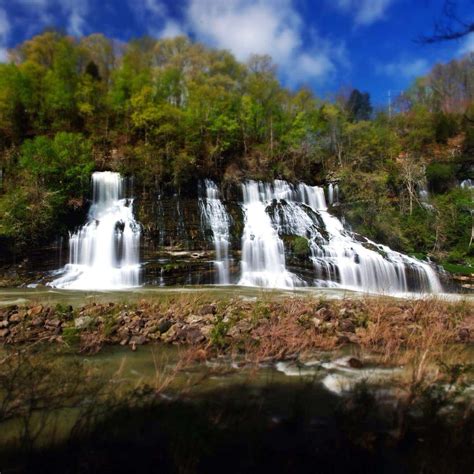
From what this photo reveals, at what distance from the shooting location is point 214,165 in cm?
2541

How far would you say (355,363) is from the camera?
5.19 m

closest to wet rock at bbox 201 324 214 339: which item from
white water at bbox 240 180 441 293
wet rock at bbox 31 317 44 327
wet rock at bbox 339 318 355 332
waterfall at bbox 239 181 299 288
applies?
wet rock at bbox 339 318 355 332

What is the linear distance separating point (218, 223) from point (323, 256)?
→ 22.3 feet

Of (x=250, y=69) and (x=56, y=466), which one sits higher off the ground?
(x=250, y=69)

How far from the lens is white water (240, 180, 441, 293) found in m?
16.5

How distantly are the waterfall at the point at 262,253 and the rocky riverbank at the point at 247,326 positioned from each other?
847cm

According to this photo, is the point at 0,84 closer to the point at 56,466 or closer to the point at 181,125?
the point at 181,125

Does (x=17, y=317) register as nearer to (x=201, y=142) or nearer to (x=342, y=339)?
(x=342, y=339)

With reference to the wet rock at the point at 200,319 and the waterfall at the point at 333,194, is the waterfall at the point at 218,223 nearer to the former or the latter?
the wet rock at the point at 200,319

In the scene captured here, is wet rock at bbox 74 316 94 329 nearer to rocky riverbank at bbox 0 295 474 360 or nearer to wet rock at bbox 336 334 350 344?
rocky riverbank at bbox 0 295 474 360

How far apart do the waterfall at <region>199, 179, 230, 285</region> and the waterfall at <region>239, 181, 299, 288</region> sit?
3.36 ft

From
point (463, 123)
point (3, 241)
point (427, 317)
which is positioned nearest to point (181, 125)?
point (3, 241)

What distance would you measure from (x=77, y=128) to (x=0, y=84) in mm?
6114

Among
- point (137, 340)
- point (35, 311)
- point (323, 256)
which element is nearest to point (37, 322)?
point (35, 311)
